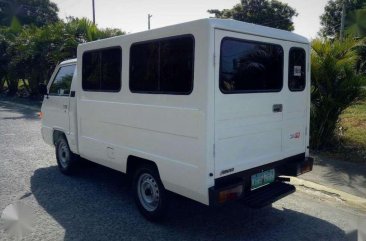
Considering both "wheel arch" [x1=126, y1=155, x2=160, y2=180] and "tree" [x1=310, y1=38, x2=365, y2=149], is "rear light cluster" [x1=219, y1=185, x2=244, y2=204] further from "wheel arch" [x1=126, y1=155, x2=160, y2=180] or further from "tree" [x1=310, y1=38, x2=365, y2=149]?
"tree" [x1=310, y1=38, x2=365, y2=149]

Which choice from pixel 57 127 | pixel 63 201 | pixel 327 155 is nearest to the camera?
pixel 63 201

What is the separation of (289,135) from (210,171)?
159cm

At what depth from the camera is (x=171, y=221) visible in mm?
4398

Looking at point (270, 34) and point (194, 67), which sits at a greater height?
point (270, 34)

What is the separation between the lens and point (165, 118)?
3986mm

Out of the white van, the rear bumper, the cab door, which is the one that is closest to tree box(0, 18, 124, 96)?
the cab door

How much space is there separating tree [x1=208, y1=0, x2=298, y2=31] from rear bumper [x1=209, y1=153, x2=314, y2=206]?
107ft

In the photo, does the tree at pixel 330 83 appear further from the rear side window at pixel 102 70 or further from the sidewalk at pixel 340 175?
the rear side window at pixel 102 70

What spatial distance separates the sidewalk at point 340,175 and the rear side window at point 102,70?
3.75m

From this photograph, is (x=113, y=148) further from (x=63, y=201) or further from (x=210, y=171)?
(x=210, y=171)

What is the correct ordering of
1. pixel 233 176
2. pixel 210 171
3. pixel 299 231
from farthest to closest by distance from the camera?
pixel 299 231 < pixel 233 176 < pixel 210 171

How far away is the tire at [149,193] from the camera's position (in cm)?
423

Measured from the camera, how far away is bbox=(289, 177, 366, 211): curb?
4980 mm

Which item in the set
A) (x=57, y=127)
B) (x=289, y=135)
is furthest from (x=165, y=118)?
(x=57, y=127)
